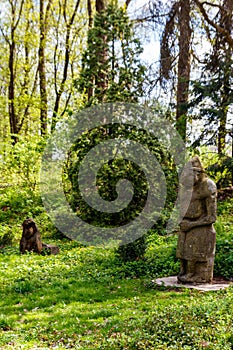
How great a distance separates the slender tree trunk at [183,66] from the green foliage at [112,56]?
145 cm

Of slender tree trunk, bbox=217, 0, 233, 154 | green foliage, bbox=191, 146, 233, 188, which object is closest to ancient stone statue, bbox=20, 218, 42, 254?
green foliage, bbox=191, 146, 233, 188

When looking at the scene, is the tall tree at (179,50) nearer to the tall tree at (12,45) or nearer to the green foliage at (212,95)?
the green foliage at (212,95)

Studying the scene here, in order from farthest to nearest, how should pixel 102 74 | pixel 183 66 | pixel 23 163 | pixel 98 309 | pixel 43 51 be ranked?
1. pixel 43 51
2. pixel 23 163
3. pixel 183 66
4. pixel 102 74
5. pixel 98 309

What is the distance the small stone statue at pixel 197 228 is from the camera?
872 centimetres

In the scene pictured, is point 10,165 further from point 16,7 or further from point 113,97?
point 16,7

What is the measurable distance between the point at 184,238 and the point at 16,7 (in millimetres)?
21160

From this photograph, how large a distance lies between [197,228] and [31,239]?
535 centimetres

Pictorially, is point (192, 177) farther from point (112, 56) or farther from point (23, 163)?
point (23, 163)

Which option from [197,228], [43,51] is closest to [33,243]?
[197,228]

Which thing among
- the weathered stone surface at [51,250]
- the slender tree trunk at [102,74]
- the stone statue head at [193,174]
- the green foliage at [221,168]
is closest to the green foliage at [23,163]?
the slender tree trunk at [102,74]

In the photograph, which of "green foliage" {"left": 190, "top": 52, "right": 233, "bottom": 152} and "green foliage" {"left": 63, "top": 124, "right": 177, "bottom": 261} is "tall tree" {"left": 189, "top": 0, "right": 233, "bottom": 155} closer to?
"green foliage" {"left": 190, "top": 52, "right": 233, "bottom": 152}

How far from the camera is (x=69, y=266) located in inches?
408

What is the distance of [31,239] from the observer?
1212cm

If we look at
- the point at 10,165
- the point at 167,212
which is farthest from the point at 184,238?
the point at 10,165
